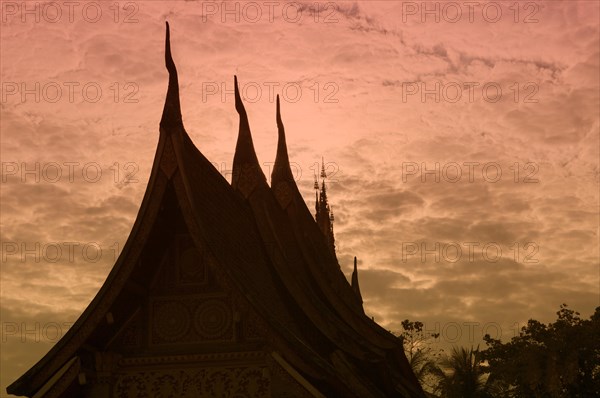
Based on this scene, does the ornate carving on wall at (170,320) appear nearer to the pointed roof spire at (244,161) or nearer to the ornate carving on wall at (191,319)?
the ornate carving on wall at (191,319)

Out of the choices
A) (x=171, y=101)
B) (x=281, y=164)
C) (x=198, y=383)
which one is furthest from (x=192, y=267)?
(x=281, y=164)

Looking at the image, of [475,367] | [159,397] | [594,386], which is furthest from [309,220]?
[475,367]

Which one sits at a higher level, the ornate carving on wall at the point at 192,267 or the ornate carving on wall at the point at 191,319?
the ornate carving on wall at the point at 192,267

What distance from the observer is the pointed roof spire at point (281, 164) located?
16413 millimetres

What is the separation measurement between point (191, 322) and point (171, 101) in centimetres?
316

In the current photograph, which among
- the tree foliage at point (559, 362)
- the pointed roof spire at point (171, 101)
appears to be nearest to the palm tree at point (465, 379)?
the tree foliage at point (559, 362)

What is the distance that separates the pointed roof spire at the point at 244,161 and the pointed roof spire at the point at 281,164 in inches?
70.8

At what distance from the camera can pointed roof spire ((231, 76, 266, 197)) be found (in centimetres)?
1392

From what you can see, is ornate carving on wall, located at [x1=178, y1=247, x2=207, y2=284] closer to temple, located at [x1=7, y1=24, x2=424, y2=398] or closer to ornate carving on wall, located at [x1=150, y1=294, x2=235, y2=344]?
temple, located at [x1=7, y1=24, x2=424, y2=398]

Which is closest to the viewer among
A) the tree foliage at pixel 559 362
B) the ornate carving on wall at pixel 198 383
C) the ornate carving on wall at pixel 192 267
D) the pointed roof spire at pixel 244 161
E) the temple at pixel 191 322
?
the temple at pixel 191 322

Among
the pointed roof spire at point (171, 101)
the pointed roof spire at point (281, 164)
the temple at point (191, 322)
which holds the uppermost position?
the pointed roof spire at point (281, 164)

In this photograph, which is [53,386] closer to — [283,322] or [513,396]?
[283,322]

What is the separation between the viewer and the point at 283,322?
34.4 feet

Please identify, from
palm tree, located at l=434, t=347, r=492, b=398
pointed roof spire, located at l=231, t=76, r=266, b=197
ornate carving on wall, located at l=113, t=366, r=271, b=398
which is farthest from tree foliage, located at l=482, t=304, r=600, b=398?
ornate carving on wall, located at l=113, t=366, r=271, b=398
